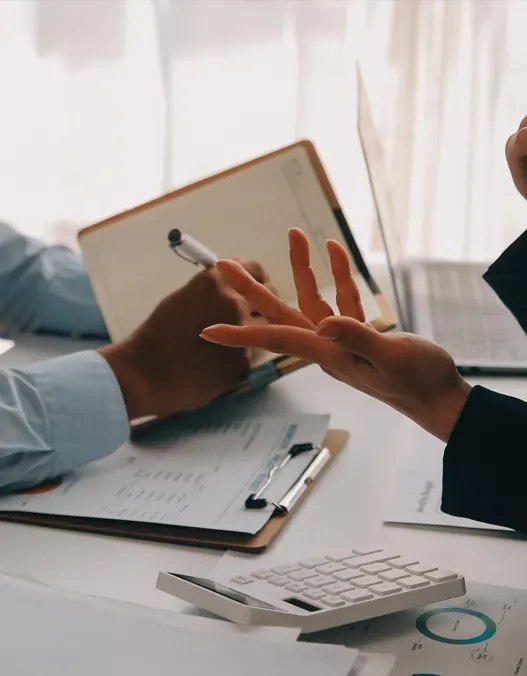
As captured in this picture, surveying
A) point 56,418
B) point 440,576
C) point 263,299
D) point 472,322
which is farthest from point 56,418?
point 472,322

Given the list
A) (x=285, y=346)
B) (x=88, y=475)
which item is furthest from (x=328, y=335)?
(x=88, y=475)

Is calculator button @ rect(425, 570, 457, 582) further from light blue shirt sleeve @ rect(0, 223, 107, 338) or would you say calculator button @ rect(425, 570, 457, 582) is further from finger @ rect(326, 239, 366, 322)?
light blue shirt sleeve @ rect(0, 223, 107, 338)

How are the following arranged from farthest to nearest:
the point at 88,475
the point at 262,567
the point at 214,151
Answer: the point at 214,151, the point at 88,475, the point at 262,567

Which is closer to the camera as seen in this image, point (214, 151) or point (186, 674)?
point (186, 674)

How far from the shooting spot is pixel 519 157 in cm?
49

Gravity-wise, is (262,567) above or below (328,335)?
below

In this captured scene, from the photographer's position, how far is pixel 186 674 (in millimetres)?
408

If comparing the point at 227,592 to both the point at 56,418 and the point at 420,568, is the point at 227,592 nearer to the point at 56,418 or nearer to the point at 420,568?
the point at 420,568

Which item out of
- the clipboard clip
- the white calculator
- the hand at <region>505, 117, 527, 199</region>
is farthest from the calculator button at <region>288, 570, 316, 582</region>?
the hand at <region>505, 117, 527, 199</region>

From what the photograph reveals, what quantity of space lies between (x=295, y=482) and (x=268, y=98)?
0.84 m

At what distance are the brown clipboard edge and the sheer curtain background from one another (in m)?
0.79

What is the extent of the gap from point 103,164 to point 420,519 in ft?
3.36

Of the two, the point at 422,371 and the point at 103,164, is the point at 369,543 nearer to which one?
the point at 422,371

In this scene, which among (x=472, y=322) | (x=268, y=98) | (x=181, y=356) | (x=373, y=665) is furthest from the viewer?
(x=268, y=98)
